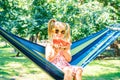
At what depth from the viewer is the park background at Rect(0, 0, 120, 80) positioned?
7998 mm

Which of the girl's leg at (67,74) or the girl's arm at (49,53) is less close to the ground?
the girl's arm at (49,53)

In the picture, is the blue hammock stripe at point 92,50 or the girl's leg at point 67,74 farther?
the blue hammock stripe at point 92,50

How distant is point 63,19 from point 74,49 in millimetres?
4918

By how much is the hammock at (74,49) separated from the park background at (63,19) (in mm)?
1957

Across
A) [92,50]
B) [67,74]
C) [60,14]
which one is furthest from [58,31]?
[60,14]

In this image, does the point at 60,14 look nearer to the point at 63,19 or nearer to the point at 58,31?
the point at 63,19

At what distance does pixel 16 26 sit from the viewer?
36.2 feet

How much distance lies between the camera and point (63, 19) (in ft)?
30.6

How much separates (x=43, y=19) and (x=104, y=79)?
4.89m

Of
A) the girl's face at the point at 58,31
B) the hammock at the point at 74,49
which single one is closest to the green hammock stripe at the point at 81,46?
the hammock at the point at 74,49

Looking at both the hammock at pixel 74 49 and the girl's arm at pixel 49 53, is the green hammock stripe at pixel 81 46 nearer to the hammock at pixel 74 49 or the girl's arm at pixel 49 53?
the hammock at pixel 74 49

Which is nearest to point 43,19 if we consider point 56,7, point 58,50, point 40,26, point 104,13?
point 40,26

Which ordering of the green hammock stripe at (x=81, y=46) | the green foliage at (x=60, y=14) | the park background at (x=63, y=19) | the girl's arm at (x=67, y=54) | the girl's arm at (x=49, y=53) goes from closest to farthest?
the girl's arm at (x=49, y=53) → the girl's arm at (x=67, y=54) → the green hammock stripe at (x=81, y=46) → the park background at (x=63, y=19) → the green foliage at (x=60, y=14)

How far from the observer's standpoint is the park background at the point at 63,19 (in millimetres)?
7998
